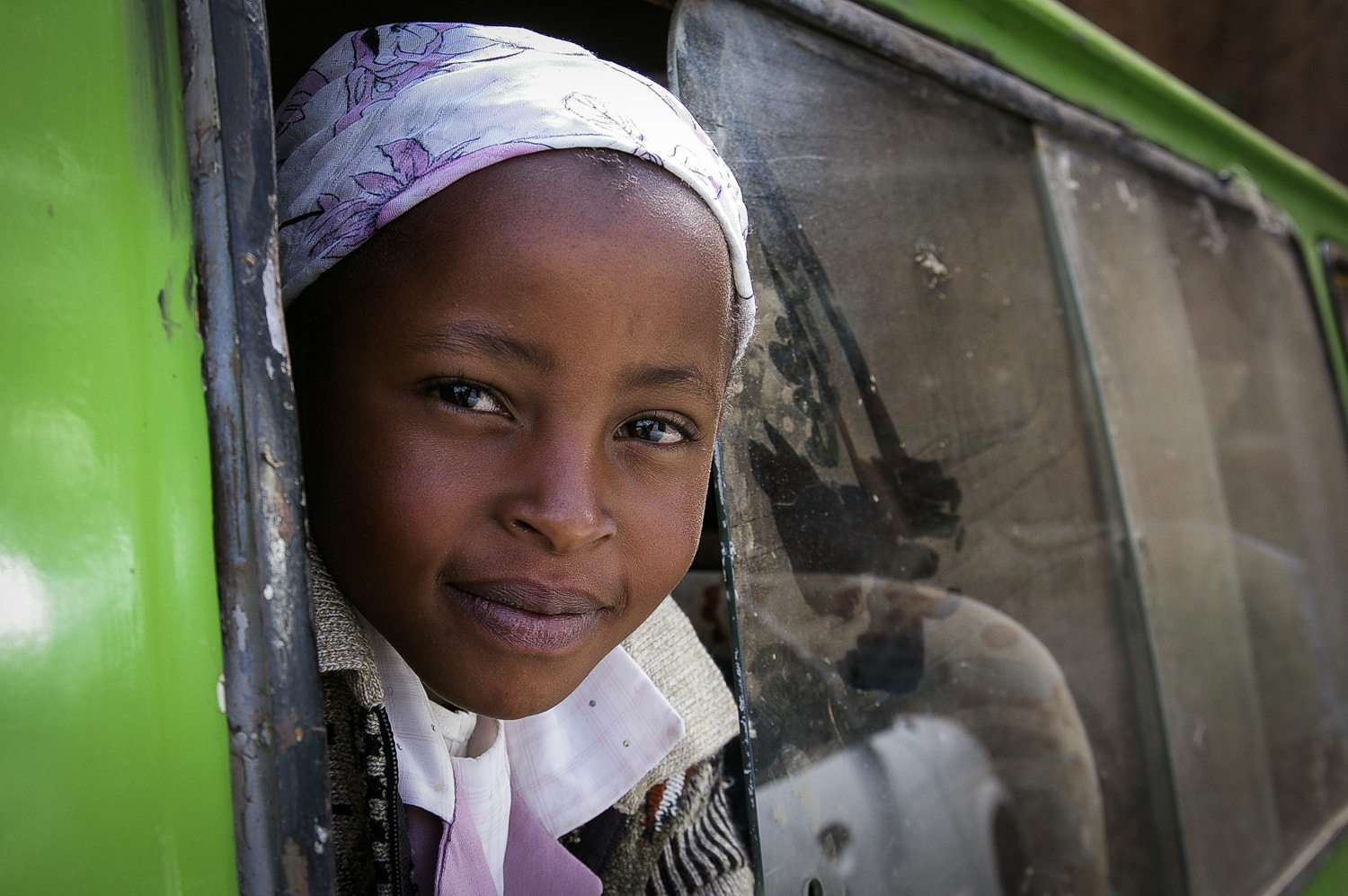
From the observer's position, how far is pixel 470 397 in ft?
2.58

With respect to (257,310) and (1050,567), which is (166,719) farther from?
(1050,567)

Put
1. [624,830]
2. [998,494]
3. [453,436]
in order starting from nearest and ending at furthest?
[453,436]
[624,830]
[998,494]

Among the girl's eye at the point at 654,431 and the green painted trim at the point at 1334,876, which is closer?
the girl's eye at the point at 654,431

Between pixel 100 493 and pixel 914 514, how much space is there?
3.21 feet

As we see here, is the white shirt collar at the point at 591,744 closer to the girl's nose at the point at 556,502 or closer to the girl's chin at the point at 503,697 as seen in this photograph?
the girl's chin at the point at 503,697

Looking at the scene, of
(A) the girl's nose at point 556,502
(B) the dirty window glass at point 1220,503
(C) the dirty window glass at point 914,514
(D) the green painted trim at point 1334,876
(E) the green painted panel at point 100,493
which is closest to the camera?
(E) the green painted panel at point 100,493

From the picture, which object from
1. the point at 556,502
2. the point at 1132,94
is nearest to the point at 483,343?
the point at 556,502

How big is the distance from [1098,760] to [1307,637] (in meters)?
0.96

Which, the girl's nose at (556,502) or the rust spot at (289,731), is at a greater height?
the girl's nose at (556,502)

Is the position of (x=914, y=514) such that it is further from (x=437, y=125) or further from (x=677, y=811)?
(x=437, y=125)

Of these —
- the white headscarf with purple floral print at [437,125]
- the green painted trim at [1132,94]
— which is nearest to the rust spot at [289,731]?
the white headscarf with purple floral print at [437,125]

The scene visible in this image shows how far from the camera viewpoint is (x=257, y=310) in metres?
0.59

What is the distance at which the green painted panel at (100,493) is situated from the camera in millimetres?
492

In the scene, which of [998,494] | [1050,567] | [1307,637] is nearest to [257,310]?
[998,494]
